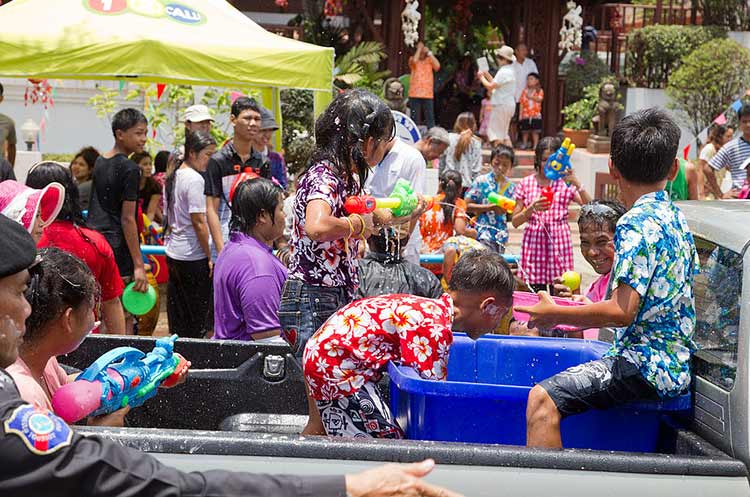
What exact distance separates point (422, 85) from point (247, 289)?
1228 cm

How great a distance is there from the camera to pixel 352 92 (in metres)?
4.20

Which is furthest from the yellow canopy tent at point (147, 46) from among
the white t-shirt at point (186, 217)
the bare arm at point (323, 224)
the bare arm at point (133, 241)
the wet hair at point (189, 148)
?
the bare arm at point (323, 224)

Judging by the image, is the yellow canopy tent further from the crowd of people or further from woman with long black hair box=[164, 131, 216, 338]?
woman with long black hair box=[164, 131, 216, 338]

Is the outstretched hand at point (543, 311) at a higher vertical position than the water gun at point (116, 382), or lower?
higher

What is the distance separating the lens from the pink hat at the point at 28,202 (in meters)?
3.58

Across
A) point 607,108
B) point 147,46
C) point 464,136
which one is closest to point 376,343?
point 147,46

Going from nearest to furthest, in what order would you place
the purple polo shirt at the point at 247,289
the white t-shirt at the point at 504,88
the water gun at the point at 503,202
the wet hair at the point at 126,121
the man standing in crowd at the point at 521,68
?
the purple polo shirt at the point at 247,289, the wet hair at the point at 126,121, the water gun at the point at 503,202, the white t-shirt at the point at 504,88, the man standing in crowd at the point at 521,68

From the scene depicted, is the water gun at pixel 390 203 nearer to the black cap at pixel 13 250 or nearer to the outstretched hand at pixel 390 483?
the outstretched hand at pixel 390 483

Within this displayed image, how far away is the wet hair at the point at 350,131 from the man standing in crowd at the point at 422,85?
41.4ft

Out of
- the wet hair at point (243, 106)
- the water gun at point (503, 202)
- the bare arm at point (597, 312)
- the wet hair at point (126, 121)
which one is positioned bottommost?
the water gun at point (503, 202)

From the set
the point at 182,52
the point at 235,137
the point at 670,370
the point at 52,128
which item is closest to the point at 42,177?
the point at 235,137

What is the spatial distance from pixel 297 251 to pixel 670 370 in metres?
1.57

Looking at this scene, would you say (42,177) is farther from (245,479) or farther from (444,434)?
(245,479)

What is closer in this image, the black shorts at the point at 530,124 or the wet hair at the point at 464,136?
the wet hair at the point at 464,136
